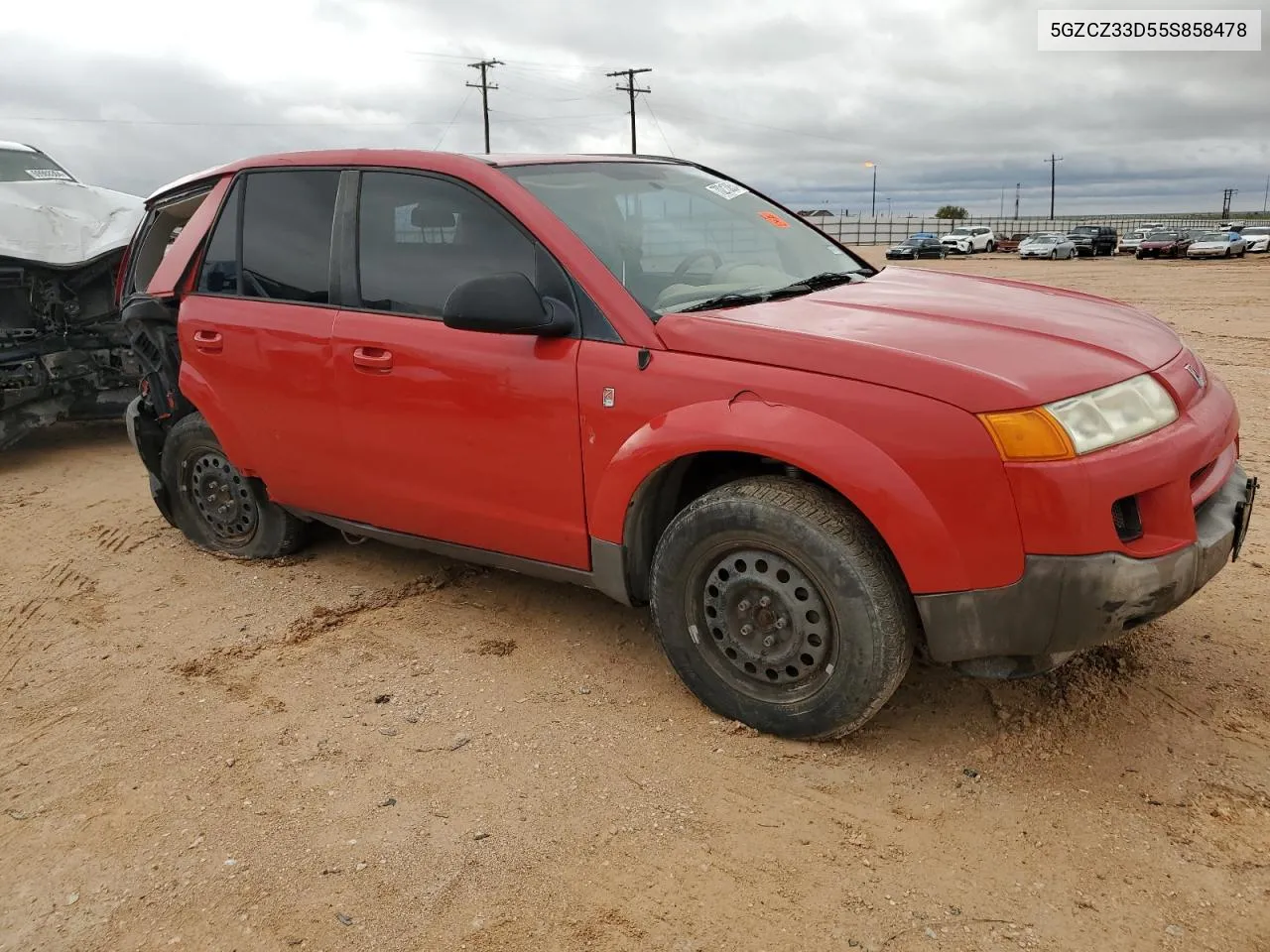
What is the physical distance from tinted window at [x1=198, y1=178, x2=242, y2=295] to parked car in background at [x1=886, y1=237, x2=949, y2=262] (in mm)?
41840

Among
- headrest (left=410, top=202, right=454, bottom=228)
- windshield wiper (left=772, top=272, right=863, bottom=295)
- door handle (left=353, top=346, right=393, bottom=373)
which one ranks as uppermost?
headrest (left=410, top=202, right=454, bottom=228)

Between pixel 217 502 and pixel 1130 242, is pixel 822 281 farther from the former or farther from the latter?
pixel 1130 242

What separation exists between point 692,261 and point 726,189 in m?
0.85

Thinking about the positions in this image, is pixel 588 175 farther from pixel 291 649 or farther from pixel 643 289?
pixel 291 649

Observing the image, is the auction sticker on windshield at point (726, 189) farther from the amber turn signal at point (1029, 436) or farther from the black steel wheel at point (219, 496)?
the black steel wheel at point (219, 496)

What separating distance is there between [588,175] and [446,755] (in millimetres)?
2053

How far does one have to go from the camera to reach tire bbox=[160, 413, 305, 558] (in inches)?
178

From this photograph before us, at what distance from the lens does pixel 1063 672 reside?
3.21 metres

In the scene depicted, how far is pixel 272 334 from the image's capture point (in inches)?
152

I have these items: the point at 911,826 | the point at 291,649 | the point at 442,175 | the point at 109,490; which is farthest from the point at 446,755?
the point at 109,490

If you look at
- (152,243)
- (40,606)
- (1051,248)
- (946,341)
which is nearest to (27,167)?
(152,243)

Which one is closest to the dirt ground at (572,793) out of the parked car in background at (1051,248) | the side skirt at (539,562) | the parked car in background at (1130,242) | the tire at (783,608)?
the tire at (783,608)

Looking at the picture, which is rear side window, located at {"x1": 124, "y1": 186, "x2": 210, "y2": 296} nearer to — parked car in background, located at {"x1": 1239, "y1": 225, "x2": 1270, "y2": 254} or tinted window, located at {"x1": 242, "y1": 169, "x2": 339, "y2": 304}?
tinted window, located at {"x1": 242, "y1": 169, "x2": 339, "y2": 304}

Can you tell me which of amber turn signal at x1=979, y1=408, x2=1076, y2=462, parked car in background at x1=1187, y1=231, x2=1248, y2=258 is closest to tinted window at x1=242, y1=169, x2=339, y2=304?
amber turn signal at x1=979, y1=408, x2=1076, y2=462
